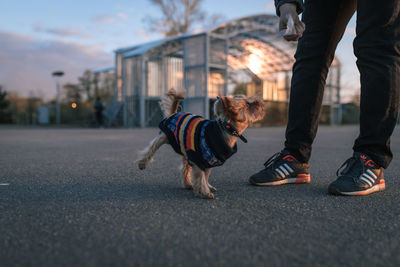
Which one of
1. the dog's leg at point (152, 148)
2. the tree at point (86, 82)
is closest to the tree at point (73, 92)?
the tree at point (86, 82)

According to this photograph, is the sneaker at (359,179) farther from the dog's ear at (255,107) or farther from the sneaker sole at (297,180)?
the dog's ear at (255,107)

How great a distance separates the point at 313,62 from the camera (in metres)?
2.26

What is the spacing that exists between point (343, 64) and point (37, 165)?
69.8 ft

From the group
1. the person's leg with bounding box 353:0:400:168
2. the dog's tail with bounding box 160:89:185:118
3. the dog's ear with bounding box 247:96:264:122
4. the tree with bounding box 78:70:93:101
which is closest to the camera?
the person's leg with bounding box 353:0:400:168

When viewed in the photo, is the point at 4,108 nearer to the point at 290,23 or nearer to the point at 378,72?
the point at 290,23

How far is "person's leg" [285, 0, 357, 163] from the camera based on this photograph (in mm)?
2223

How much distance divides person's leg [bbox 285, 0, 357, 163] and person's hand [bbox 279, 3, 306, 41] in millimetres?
486

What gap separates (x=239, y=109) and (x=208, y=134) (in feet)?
0.85

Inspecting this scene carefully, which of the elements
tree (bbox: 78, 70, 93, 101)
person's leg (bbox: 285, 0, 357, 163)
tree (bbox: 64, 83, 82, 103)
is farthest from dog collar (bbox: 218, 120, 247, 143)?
tree (bbox: 78, 70, 93, 101)

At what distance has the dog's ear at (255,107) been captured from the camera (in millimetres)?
2059

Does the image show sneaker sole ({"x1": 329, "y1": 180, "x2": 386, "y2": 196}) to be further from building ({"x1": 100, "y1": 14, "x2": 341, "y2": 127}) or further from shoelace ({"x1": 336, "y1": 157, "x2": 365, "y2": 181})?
building ({"x1": 100, "y1": 14, "x2": 341, "y2": 127})

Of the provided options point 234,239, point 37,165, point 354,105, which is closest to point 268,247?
point 234,239

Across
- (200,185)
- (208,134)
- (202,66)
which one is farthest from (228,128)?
(202,66)

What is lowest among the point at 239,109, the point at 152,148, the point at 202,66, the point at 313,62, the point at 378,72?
the point at 152,148
